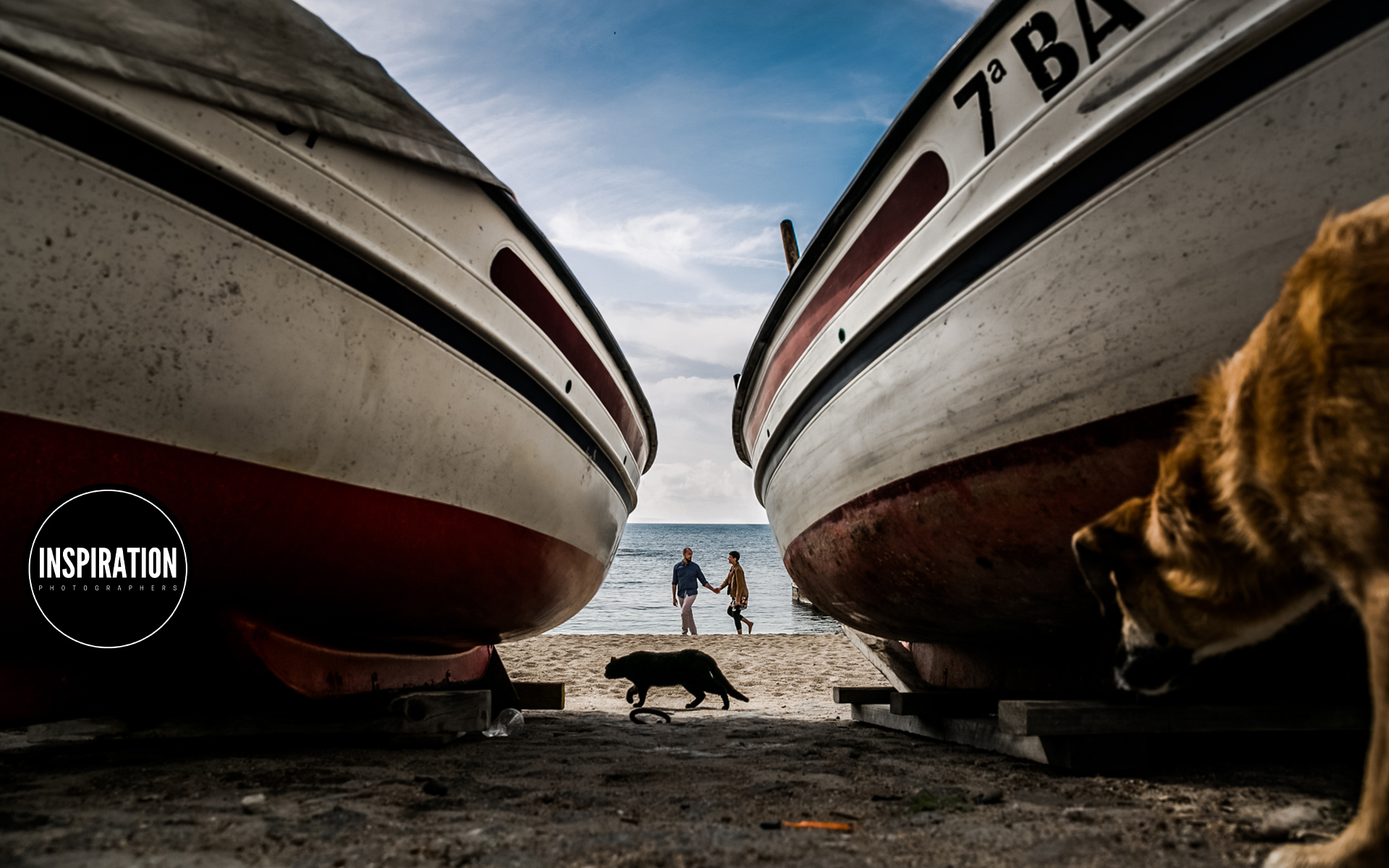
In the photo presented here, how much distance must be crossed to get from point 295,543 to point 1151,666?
7.61 feet

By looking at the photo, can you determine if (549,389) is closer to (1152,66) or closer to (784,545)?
(784,545)

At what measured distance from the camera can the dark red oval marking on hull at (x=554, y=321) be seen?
9.64ft

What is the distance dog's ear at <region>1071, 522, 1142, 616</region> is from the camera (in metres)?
1.53

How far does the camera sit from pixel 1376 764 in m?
1.03

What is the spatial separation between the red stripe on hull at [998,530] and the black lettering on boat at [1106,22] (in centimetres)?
87

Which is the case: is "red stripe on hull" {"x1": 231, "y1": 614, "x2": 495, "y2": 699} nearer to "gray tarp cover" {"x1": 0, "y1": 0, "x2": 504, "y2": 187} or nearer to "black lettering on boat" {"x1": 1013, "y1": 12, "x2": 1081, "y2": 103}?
"gray tarp cover" {"x1": 0, "y1": 0, "x2": 504, "y2": 187}

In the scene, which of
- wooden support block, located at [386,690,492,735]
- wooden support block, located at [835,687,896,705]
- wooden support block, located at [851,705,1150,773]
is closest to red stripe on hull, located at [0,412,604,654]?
wooden support block, located at [386,690,492,735]

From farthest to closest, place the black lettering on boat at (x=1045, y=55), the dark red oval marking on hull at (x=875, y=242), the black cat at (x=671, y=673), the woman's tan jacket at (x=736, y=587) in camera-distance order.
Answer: the woman's tan jacket at (x=736, y=587)
the black cat at (x=671, y=673)
the dark red oval marking on hull at (x=875, y=242)
the black lettering on boat at (x=1045, y=55)

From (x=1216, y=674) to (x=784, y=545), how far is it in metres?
2.56

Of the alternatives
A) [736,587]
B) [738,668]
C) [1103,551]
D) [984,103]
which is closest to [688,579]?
[736,587]

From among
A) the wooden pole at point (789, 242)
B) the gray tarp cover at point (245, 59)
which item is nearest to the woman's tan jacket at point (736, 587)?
the wooden pole at point (789, 242)
